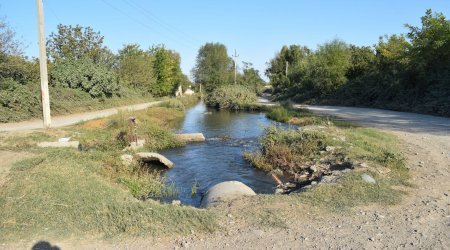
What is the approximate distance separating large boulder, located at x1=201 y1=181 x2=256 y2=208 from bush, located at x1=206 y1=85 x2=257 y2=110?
3153cm

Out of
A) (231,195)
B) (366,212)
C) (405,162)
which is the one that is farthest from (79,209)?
(405,162)

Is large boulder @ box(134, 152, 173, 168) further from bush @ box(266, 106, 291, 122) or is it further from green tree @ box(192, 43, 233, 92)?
green tree @ box(192, 43, 233, 92)

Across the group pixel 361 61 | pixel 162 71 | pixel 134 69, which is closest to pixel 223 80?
pixel 162 71

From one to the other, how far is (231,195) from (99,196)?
289cm

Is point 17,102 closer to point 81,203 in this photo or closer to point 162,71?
point 81,203

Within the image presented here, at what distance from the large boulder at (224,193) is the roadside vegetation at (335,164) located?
53.0 inches

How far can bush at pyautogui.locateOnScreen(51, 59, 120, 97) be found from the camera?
28891mm

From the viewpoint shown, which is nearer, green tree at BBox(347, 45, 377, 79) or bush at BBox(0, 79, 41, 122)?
bush at BBox(0, 79, 41, 122)

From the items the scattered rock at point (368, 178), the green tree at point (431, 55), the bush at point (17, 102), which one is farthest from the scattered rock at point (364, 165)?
the bush at point (17, 102)

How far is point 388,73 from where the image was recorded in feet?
107

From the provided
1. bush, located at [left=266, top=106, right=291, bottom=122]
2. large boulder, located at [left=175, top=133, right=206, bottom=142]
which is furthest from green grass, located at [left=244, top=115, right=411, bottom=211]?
bush, located at [left=266, top=106, right=291, bottom=122]

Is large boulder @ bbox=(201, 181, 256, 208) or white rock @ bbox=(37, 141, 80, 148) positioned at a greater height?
white rock @ bbox=(37, 141, 80, 148)

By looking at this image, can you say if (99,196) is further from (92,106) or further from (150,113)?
(92,106)

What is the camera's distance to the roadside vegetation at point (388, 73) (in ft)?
82.3
